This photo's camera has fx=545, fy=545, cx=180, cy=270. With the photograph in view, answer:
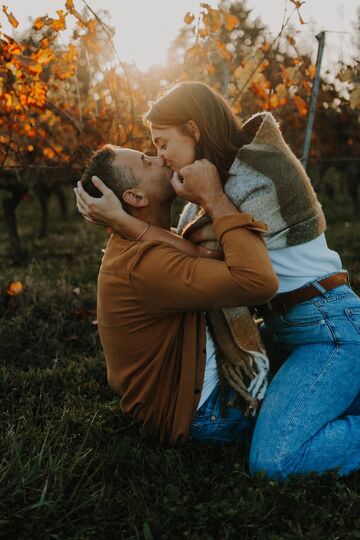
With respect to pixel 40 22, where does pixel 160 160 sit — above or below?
below

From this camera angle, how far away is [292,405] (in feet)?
7.64

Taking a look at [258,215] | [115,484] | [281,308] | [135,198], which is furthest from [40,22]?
[115,484]

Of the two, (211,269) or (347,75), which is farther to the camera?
(347,75)

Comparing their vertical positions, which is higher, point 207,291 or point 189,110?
point 189,110

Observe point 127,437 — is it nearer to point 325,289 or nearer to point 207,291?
point 207,291

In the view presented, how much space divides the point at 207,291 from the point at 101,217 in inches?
24.1

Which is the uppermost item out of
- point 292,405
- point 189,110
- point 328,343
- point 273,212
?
point 189,110

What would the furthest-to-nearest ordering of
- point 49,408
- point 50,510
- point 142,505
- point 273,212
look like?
point 49,408, point 273,212, point 142,505, point 50,510

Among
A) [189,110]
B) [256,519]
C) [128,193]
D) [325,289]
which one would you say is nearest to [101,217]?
[128,193]

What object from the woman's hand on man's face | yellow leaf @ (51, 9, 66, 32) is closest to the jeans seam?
the woman's hand on man's face

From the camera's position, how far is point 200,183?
2271 millimetres

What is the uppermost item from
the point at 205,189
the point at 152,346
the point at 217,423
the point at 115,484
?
the point at 205,189

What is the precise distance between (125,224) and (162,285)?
35 centimetres

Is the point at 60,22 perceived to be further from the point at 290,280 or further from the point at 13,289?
the point at 290,280
